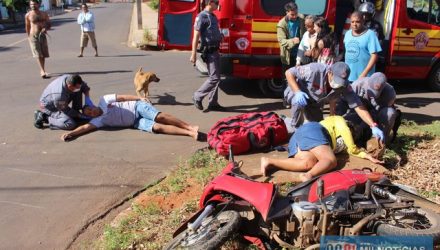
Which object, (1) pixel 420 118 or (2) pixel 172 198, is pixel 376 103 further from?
(2) pixel 172 198

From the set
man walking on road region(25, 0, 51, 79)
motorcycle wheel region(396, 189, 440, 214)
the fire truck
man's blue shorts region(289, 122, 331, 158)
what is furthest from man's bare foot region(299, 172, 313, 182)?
man walking on road region(25, 0, 51, 79)

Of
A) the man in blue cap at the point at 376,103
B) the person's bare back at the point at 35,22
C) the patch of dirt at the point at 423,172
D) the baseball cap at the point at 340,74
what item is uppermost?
the person's bare back at the point at 35,22

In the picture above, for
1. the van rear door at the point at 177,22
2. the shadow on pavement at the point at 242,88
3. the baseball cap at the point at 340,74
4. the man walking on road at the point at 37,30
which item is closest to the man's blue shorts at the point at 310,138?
the baseball cap at the point at 340,74

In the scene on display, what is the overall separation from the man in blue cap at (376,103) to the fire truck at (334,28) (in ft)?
9.10

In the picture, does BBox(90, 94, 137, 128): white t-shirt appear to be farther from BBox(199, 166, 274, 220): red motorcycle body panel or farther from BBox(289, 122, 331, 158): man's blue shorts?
BBox(199, 166, 274, 220): red motorcycle body panel

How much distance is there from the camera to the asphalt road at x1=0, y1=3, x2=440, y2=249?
436 cm

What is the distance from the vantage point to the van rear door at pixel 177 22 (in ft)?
31.5

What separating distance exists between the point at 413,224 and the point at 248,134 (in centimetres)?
262

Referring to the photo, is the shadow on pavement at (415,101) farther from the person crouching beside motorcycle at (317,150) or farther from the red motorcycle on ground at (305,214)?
the red motorcycle on ground at (305,214)

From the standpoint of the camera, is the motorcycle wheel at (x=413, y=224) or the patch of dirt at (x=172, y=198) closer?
the motorcycle wheel at (x=413, y=224)

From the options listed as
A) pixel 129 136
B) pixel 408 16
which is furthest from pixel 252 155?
pixel 408 16

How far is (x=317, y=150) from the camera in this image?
4.60 metres

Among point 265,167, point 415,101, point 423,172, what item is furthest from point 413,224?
point 415,101

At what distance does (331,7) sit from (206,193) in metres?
5.67
